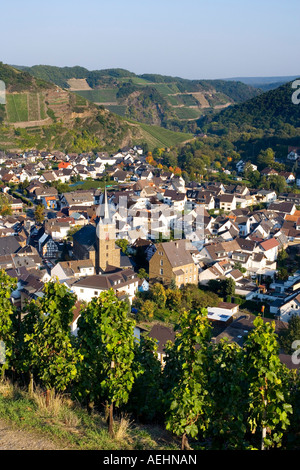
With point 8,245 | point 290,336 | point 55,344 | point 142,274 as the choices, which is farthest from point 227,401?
point 8,245

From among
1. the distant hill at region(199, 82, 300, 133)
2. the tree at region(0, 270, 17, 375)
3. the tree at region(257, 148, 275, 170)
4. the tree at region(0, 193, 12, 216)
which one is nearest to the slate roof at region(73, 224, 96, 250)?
the tree at region(0, 193, 12, 216)

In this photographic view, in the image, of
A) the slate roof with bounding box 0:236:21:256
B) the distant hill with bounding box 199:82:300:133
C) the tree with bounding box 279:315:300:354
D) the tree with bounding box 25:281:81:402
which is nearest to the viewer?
the tree with bounding box 25:281:81:402

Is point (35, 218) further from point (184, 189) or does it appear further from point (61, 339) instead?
point (61, 339)

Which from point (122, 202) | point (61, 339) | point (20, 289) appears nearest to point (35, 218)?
point (122, 202)

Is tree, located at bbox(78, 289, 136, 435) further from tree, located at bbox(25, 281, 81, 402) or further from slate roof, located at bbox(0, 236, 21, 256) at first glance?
slate roof, located at bbox(0, 236, 21, 256)

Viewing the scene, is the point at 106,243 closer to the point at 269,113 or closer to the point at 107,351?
the point at 107,351

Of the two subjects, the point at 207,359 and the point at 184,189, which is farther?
the point at 184,189
